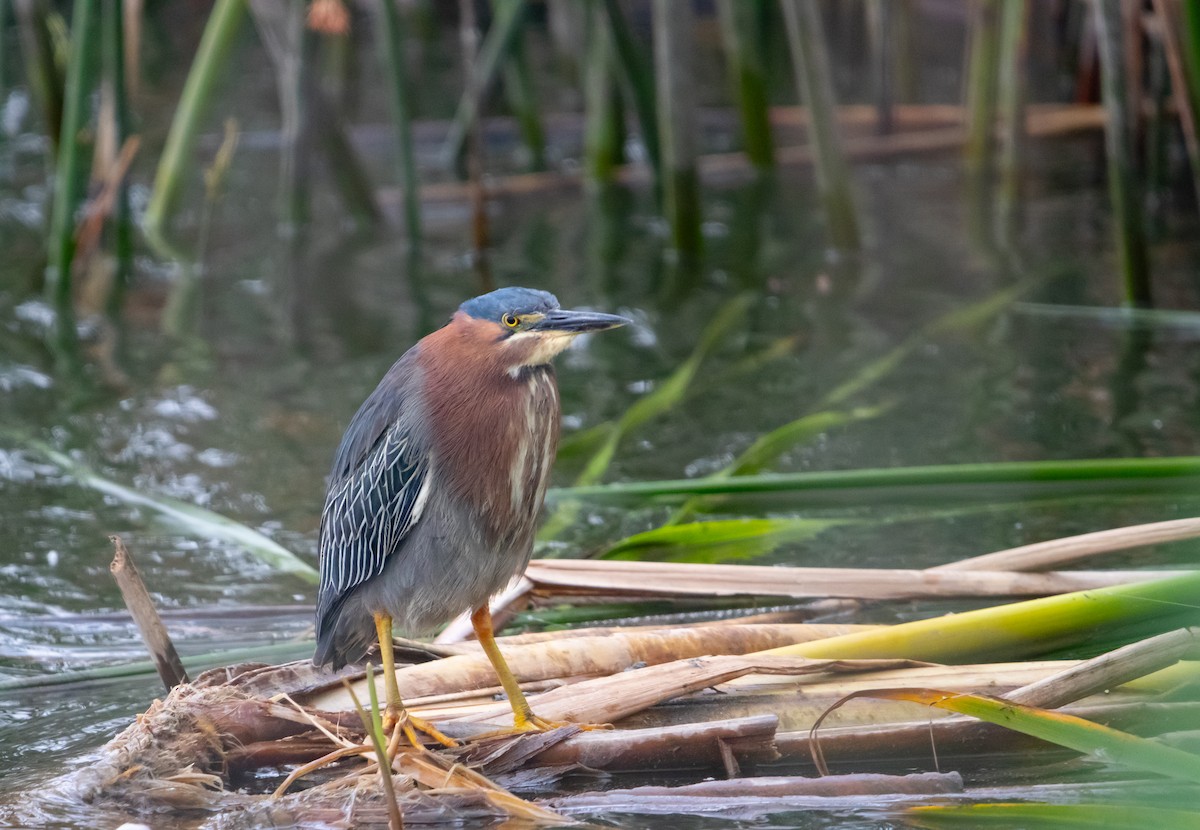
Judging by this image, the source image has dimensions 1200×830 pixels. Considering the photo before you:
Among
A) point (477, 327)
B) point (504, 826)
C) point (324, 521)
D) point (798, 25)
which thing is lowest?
point (504, 826)

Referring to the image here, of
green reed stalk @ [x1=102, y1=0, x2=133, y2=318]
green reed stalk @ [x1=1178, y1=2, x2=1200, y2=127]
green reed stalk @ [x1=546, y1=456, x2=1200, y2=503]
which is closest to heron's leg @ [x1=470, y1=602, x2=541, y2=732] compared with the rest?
green reed stalk @ [x1=546, y1=456, x2=1200, y2=503]

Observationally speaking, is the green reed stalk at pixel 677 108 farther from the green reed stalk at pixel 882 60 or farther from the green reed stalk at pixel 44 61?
the green reed stalk at pixel 44 61

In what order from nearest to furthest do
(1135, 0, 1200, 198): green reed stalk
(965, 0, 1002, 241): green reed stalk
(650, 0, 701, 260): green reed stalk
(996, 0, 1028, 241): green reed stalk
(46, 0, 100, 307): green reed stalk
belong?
(1135, 0, 1200, 198): green reed stalk, (46, 0, 100, 307): green reed stalk, (650, 0, 701, 260): green reed stalk, (996, 0, 1028, 241): green reed stalk, (965, 0, 1002, 241): green reed stalk

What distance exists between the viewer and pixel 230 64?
706 cm

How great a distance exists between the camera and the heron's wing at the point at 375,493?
3.01m

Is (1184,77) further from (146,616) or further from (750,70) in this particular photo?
(146,616)

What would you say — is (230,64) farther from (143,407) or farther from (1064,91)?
(1064,91)

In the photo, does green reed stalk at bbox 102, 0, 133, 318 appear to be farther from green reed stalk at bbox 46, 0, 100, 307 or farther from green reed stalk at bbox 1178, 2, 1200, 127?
green reed stalk at bbox 1178, 2, 1200, 127

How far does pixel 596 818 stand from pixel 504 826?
0.19 m

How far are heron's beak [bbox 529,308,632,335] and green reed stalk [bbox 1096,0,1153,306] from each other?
11.2 feet

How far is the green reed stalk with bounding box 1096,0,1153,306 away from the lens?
537 cm

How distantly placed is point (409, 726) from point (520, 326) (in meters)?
0.90

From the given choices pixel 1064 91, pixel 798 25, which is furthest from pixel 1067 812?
pixel 1064 91

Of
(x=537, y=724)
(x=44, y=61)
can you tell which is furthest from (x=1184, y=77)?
(x=44, y=61)
